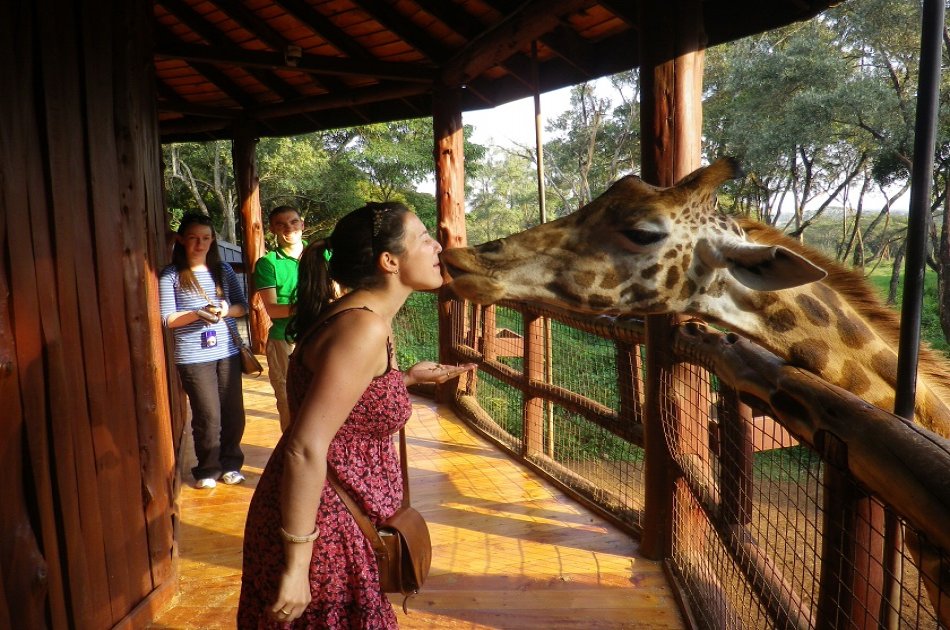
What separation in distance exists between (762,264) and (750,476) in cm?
87

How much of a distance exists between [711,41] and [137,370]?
11.7ft

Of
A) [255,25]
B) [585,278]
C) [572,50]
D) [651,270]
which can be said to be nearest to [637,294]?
[651,270]

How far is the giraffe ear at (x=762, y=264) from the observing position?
1943mm

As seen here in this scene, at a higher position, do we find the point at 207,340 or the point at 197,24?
the point at 197,24

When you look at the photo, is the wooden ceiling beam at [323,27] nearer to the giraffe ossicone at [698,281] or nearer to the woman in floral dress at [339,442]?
the giraffe ossicone at [698,281]

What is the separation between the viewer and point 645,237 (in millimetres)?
2375

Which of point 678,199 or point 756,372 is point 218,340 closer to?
point 678,199

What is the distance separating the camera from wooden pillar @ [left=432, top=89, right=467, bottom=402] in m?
6.00

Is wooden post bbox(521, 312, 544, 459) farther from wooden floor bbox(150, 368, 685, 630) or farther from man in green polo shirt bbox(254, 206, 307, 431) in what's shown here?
man in green polo shirt bbox(254, 206, 307, 431)

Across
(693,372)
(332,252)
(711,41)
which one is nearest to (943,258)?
(711,41)

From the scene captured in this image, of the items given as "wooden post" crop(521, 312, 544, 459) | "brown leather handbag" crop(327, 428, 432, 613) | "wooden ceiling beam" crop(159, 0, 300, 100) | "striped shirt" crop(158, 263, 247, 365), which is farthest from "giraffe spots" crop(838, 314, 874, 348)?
"wooden ceiling beam" crop(159, 0, 300, 100)

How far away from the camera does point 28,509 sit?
1.96 m

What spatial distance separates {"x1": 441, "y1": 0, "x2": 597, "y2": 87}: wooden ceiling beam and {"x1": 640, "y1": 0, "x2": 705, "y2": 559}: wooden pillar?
107 centimetres

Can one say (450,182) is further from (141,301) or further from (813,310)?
(813,310)
